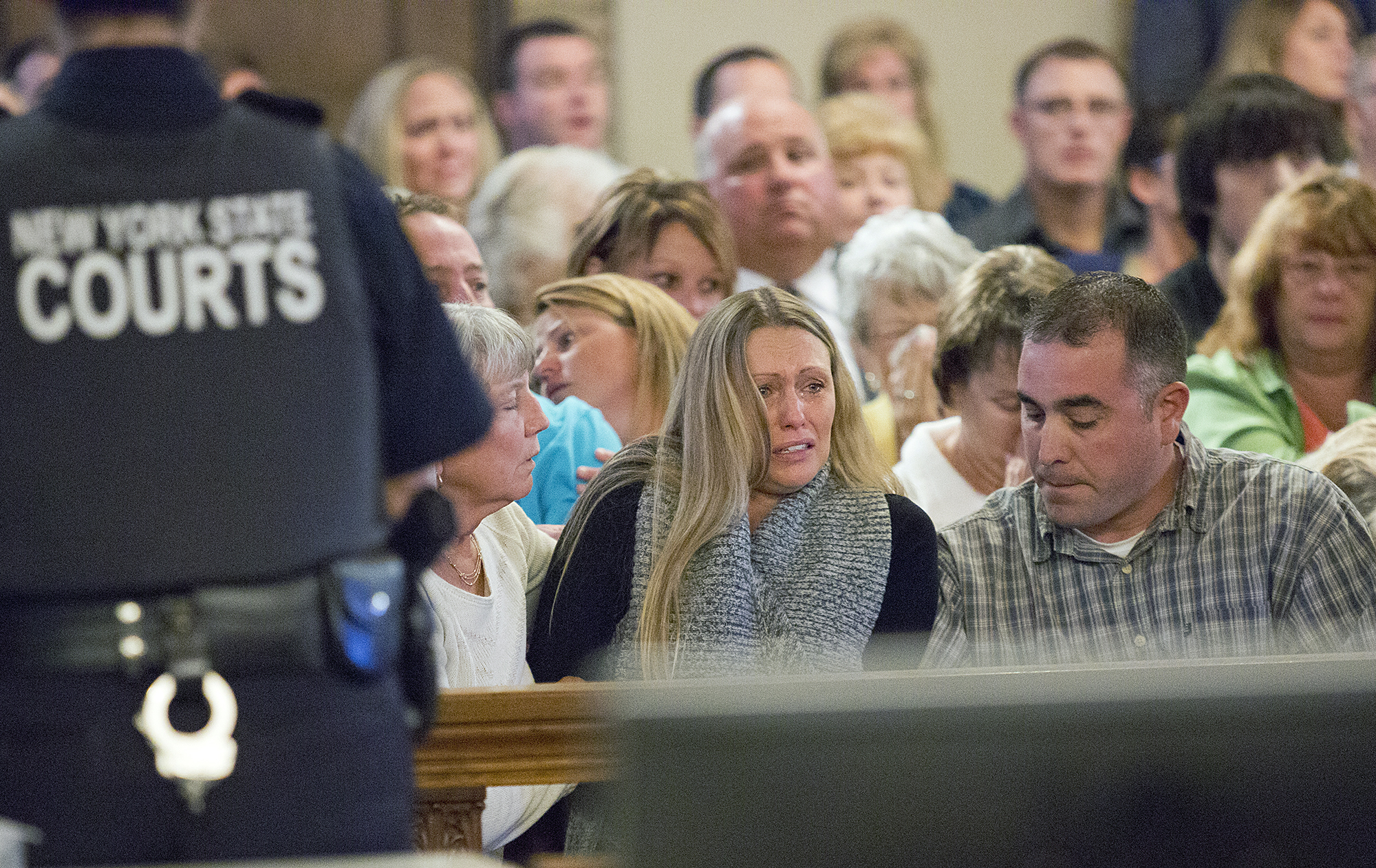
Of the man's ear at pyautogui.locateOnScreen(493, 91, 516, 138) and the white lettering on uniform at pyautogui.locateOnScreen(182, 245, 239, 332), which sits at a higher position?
the man's ear at pyautogui.locateOnScreen(493, 91, 516, 138)

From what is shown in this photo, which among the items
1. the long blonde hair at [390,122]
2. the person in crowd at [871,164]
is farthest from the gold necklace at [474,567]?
the person in crowd at [871,164]

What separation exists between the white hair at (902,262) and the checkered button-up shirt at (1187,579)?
107 centimetres

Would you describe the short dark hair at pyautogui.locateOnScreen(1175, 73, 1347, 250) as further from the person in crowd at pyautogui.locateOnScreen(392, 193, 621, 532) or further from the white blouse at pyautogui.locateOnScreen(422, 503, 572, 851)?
the white blouse at pyautogui.locateOnScreen(422, 503, 572, 851)

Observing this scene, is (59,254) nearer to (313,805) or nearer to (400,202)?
(313,805)

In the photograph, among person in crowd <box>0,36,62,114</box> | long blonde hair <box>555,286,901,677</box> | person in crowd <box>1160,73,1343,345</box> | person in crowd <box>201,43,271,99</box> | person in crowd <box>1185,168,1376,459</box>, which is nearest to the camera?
long blonde hair <box>555,286,901,677</box>

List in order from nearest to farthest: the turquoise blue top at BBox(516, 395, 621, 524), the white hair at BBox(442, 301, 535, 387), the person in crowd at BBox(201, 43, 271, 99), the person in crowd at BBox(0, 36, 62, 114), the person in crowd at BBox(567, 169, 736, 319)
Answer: the white hair at BBox(442, 301, 535, 387) → the turquoise blue top at BBox(516, 395, 621, 524) → the person in crowd at BBox(567, 169, 736, 319) → the person in crowd at BBox(0, 36, 62, 114) → the person in crowd at BBox(201, 43, 271, 99)

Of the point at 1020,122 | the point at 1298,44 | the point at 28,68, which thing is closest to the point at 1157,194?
the point at 1020,122

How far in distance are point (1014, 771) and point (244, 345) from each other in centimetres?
99

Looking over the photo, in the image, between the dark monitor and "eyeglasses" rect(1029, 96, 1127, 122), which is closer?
the dark monitor

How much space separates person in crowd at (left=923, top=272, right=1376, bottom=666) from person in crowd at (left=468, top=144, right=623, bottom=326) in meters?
1.49

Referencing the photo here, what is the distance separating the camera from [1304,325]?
341 centimetres

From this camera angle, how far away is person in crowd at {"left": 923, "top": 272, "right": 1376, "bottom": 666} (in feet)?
8.47

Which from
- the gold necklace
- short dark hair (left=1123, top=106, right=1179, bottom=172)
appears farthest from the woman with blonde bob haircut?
short dark hair (left=1123, top=106, right=1179, bottom=172)

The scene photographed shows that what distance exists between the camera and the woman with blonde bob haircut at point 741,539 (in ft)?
8.11
